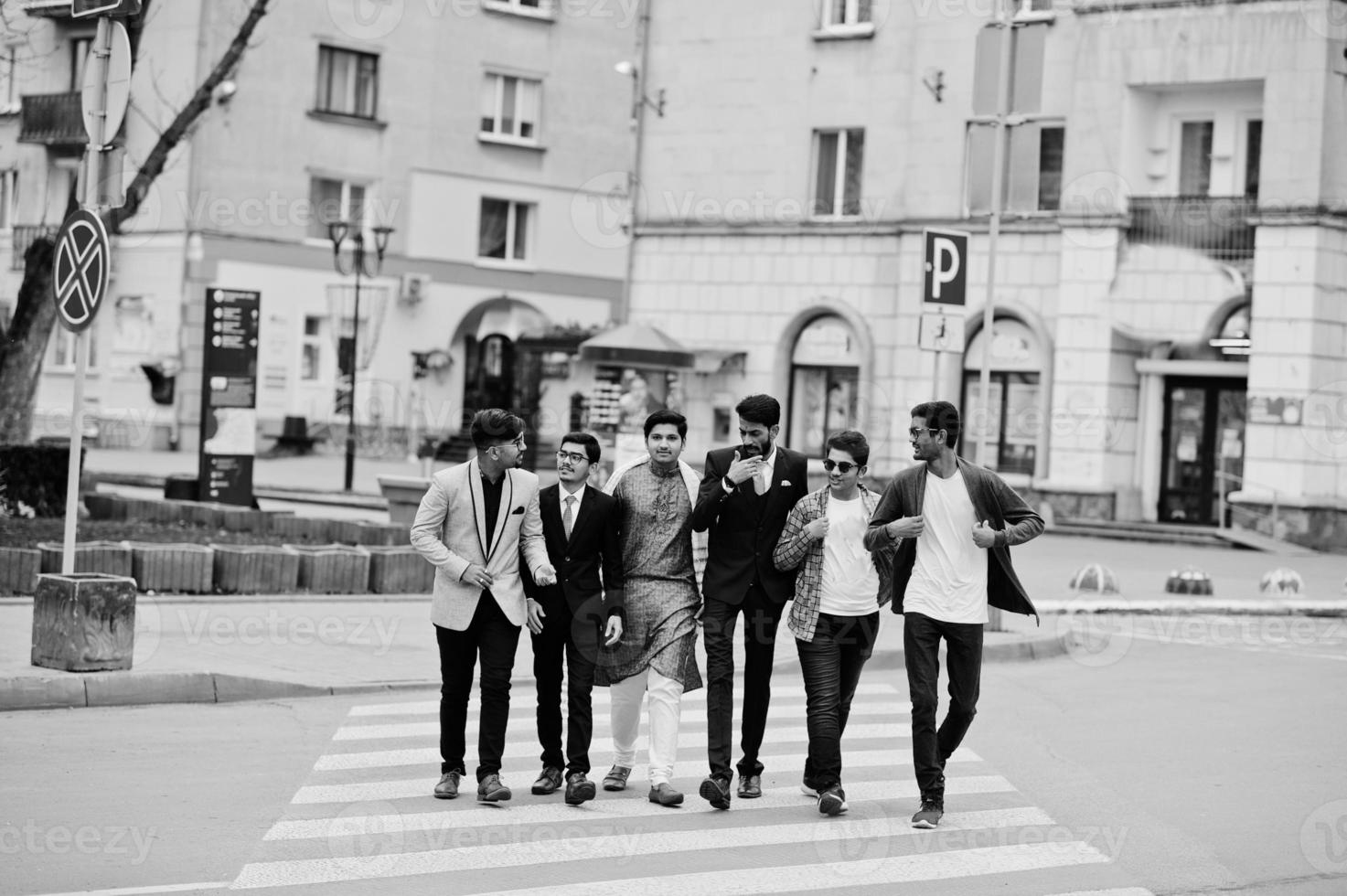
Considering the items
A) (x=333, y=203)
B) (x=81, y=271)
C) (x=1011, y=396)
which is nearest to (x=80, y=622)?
(x=81, y=271)

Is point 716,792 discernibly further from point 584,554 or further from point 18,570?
point 18,570

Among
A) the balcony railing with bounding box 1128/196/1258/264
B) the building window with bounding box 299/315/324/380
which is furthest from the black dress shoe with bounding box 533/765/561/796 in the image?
the building window with bounding box 299/315/324/380

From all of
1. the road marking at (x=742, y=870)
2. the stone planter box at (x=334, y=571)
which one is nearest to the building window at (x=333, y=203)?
the stone planter box at (x=334, y=571)

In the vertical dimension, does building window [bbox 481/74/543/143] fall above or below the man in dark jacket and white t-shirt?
above

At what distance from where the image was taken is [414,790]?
923 centimetres

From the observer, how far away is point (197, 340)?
137ft

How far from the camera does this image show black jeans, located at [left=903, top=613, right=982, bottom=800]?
8812 mm

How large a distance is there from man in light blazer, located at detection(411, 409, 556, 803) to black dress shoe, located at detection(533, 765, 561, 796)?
282mm

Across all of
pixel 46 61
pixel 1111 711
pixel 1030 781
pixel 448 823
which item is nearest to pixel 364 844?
pixel 448 823

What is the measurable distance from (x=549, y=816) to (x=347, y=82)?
37.9m

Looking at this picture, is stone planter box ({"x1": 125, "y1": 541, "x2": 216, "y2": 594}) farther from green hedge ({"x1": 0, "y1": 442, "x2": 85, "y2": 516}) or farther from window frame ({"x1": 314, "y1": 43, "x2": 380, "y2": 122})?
window frame ({"x1": 314, "y1": 43, "x2": 380, "y2": 122})

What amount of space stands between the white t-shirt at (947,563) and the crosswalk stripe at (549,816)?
3.39ft

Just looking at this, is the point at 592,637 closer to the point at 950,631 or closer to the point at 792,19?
the point at 950,631

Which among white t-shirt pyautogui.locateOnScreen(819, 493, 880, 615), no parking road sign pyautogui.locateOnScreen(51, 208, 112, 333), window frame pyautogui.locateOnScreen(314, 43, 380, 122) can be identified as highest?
window frame pyautogui.locateOnScreen(314, 43, 380, 122)
